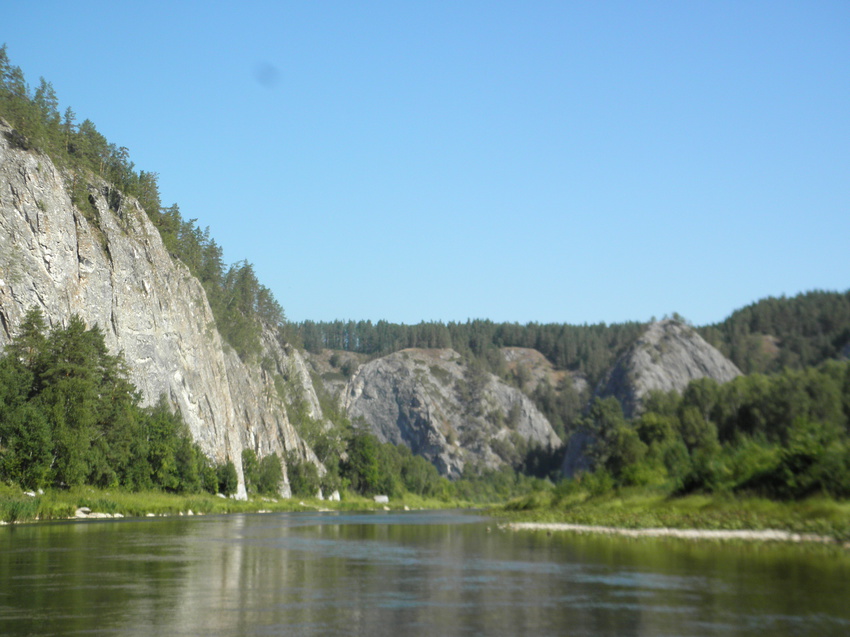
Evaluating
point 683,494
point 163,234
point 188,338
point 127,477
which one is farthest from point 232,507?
point 683,494

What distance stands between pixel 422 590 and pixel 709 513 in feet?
86.5

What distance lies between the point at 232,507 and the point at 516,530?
4713 centimetres

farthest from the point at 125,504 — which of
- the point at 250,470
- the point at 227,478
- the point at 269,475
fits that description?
the point at 269,475

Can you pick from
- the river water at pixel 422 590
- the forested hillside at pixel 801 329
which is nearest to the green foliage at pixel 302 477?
the forested hillside at pixel 801 329

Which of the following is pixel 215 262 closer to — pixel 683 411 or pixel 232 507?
pixel 232 507

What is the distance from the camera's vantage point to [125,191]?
103312 millimetres

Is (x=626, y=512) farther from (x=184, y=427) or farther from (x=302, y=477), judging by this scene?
(x=302, y=477)

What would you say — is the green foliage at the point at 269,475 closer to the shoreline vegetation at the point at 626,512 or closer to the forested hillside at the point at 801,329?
the shoreline vegetation at the point at 626,512

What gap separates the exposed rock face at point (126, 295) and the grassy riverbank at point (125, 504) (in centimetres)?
1031

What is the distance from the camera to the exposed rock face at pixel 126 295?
245ft

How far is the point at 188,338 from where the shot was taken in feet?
343

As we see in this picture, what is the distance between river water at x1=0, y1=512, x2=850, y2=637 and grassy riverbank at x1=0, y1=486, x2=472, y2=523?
60.8 feet

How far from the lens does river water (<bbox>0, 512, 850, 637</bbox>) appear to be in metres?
15.0

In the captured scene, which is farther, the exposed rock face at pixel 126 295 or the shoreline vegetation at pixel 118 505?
the exposed rock face at pixel 126 295
